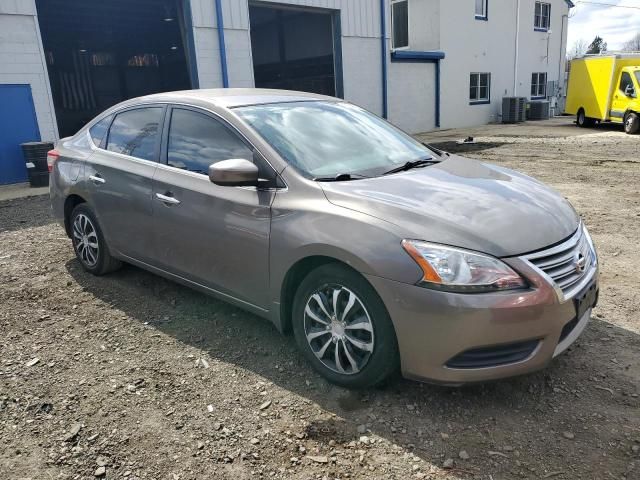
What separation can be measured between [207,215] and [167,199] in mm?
481

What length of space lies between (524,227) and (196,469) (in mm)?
2087

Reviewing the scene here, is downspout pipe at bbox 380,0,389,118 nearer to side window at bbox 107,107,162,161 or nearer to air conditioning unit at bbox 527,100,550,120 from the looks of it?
air conditioning unit at bbox 527,100,550,120

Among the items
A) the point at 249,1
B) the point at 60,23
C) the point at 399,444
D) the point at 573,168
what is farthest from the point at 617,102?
the point at 60,23

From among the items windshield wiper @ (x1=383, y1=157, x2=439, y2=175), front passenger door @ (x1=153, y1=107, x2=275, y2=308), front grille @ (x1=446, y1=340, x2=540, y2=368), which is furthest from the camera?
windshield wiper @ (x1=383, y1=157, x2=439, y2=175)

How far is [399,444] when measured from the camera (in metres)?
2.66

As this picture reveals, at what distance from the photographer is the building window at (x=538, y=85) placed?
95.8 ft

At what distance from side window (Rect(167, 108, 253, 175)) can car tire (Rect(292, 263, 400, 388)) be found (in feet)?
3.36

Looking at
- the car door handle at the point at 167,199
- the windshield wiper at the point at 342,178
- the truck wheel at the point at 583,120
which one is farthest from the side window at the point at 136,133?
the truck wheel at the point at 583,120

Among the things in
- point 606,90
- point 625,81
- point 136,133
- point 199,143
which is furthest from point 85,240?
point 606,90

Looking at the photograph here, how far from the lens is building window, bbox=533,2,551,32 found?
28.4 meters

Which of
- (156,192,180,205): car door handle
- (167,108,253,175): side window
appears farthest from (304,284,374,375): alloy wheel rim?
(156,192,180,205): car door handle

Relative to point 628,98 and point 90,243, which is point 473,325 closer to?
point 90,243

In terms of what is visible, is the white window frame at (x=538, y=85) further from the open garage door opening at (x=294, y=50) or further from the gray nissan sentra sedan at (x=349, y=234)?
the gray nissan sentra sedan at (x=349, y=234)

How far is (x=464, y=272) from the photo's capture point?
2613 millimetres
